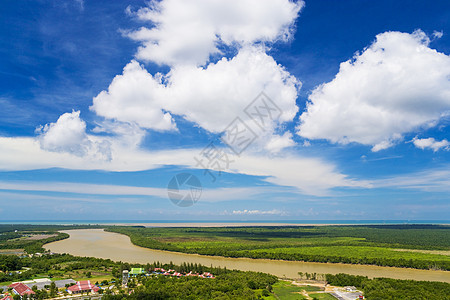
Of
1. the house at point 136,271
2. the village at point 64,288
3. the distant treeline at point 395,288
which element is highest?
the distant treeline at point 395,288

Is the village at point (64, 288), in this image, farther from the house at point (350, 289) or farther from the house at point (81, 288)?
the house at point (350, 289)

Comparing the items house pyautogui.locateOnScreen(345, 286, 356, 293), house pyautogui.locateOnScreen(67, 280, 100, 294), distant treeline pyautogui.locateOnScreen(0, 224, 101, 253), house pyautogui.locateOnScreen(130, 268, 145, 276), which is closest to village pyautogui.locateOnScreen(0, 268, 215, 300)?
house pyautogui.locateOnScreen(67, 280, 100, 294)

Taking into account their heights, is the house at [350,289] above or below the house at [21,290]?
above

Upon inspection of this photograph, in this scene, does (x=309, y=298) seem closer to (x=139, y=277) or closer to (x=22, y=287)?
(x=139, y=277)

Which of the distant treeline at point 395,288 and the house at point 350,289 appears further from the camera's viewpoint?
the house at point 350,289

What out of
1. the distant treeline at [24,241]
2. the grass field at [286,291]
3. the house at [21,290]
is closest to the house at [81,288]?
the house at [21,290]

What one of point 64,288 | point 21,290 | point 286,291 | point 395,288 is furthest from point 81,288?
point 395,288

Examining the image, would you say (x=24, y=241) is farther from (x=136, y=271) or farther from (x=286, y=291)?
(x=286, y=291)

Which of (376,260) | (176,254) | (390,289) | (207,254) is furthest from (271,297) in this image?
(176,254)

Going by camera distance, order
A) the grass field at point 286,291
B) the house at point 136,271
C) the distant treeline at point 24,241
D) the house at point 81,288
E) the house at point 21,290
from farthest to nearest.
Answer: the distant treeline at point 24,241 < the house at point 136,271 < the house at point 81,288 < the grass field at point 286,291 < the house at point 21,290
